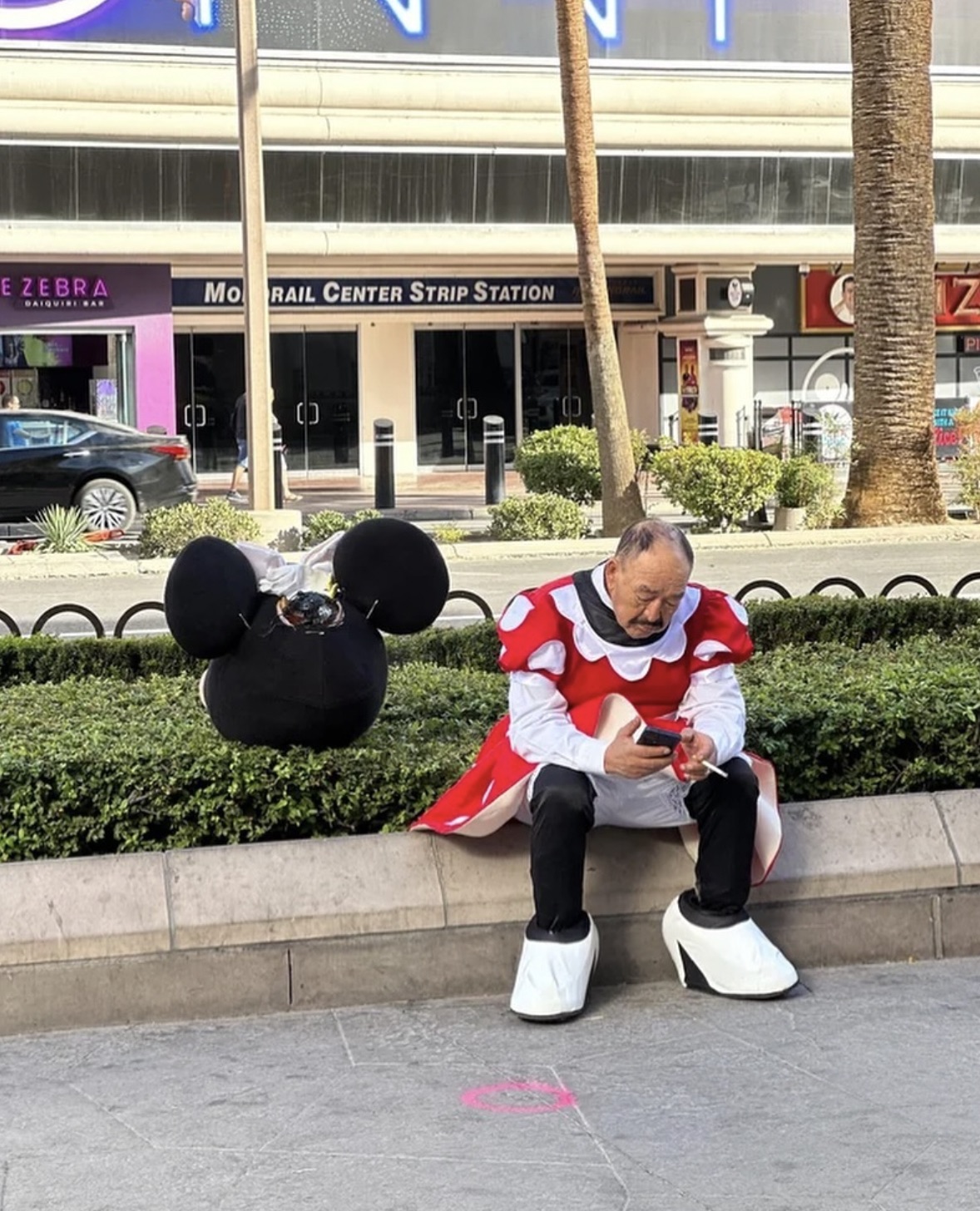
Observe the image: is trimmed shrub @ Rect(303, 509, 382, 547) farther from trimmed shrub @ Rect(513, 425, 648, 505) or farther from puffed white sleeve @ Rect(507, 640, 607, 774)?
puffed white sleeve @ Rect(507, 640, 607, 774)

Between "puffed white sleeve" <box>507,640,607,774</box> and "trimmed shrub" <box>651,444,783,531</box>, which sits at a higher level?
"trimmed shrub" <box>651,444,783,531</box>

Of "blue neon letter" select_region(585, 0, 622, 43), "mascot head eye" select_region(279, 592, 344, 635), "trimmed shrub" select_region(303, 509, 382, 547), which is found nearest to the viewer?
"mascot head eye" select_region(279, 592, 344, 635)

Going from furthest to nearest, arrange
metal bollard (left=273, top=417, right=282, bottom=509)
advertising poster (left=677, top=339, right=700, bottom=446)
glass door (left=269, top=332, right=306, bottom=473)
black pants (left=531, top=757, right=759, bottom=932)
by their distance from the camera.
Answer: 1. advertising poster (left=677, top=339, right=700, bottom=446)
2. glass door (left=269, top=332, right=306, bottom=473)
3. metal bollard (left=273, top=417, right=282, bottom=509)
4. black pants (left=531, top=757, right=759, bottom=932)

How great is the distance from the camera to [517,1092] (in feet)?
15.2

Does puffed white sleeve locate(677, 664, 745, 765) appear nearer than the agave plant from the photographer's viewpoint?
Yes

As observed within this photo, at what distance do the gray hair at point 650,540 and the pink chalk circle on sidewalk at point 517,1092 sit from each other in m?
1.40

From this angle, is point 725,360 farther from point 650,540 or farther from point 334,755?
point 650,540

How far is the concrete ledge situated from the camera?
204 inches

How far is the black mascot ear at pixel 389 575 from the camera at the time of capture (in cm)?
596

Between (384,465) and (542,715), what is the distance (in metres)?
19.3

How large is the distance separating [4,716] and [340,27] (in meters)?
24.1

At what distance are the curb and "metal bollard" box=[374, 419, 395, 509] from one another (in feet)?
14.8

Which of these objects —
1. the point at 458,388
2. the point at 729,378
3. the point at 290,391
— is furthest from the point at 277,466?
the point at 729,378

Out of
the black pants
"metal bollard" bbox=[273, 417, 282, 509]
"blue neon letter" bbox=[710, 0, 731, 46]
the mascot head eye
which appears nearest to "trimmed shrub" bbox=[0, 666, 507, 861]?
the mascot head eye
